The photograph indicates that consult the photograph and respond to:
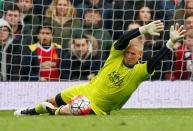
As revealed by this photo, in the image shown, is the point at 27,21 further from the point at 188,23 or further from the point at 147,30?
the point at 147,30

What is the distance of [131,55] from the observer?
37.5 ft

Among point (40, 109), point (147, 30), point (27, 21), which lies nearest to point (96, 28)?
point (27, 21)

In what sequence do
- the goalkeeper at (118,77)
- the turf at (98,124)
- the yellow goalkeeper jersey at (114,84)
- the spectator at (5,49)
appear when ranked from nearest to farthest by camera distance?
the turf at (98,124), the goalkeeper at (118,77), the yellow goalkeeper jersey at (114,84), the spectator at (5,49)

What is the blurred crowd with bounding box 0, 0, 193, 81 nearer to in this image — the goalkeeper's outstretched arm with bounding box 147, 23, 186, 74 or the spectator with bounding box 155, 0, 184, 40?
the spectator with bounding box 155, 0, 184, 40

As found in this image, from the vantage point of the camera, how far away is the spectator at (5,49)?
14.6 m

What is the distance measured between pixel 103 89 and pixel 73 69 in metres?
3.85

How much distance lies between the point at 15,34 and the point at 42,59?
2.33ft

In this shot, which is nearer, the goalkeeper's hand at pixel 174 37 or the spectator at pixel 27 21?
the goalkeeper's hand at pixel 174 37

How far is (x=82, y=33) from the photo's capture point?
1526cm

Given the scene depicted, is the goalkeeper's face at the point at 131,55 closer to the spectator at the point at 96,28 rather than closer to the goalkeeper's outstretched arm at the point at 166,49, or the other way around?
the goalkeeper's outstretched arm at the point at 166,49

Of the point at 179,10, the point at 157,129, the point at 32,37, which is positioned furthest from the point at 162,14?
the point at 157,129

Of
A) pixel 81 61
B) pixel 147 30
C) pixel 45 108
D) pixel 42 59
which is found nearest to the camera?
pixel 147 30

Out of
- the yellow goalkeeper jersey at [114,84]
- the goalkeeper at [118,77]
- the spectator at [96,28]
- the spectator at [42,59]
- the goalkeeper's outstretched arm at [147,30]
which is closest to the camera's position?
the goalkeeper's outstretched arm at [147,30]

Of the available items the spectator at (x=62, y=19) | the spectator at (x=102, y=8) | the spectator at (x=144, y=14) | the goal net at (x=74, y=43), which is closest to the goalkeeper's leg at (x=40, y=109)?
the goal net at (x=74, y=43)
